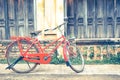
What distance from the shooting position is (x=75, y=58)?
6.54 meters

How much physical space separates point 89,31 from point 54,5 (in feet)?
4.70

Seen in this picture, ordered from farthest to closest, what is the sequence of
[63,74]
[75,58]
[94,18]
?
[94,18]
[75,58]
[63,74]

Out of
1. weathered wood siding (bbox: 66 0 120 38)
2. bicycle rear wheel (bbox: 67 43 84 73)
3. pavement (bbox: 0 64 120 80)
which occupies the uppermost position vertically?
weathered wood siding (bbox: 66 0 120 38)

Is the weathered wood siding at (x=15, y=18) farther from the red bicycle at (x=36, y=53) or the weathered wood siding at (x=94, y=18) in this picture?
the red bicycle at (x=36, y=53)

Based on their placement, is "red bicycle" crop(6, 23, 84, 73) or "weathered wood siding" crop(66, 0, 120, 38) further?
"weathered wood siding" crop(66, 0, 120, 38)

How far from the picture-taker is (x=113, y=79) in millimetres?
5863

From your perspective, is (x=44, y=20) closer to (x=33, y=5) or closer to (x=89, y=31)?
(x=33, y=5)

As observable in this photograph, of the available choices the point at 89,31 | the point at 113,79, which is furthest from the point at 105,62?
the point at 113,79


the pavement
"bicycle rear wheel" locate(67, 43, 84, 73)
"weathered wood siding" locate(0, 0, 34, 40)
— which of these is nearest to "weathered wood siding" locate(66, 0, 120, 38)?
"weathered wood siding" locate(0, 0, 34, 40)

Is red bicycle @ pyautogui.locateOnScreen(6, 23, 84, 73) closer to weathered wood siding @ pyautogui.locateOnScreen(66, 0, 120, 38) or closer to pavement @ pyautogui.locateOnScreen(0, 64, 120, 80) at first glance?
pavement @ pyautogui.locateOnScreen(0, 64, 120, 80)

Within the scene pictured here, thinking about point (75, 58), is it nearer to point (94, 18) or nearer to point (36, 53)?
point (36, 53)

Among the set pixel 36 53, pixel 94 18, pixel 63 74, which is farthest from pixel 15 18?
pixel 63 74

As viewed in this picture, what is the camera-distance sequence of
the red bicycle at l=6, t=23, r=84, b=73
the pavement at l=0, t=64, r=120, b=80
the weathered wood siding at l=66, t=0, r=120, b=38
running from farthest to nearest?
the weathered wood siding at l=66, t=0, r=120, b=38
the red bicycle at l=6, t=23, r=84, b=73
the pavement at l=0, t=64, r=120, b=80

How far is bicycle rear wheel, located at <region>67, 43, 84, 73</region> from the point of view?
20.8ft
